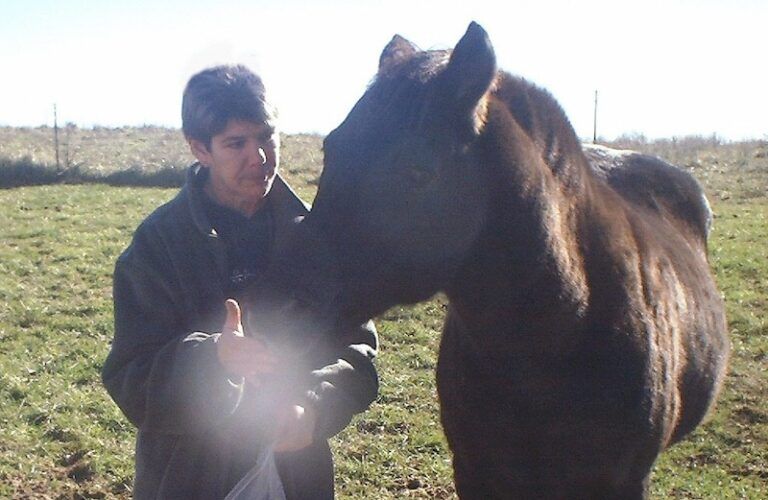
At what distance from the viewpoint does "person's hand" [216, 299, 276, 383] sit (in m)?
2.04

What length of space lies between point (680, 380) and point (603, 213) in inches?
32.9

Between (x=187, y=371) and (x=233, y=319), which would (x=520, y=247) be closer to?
(x=233, y=319)

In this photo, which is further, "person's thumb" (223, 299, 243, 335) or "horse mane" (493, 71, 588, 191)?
"horse mane" (493, 71, 588, 191)

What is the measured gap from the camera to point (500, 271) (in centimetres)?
220

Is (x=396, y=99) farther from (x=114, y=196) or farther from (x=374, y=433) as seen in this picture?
(x=114, y=196)

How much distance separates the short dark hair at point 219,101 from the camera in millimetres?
2338

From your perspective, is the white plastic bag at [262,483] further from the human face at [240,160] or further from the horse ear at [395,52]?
the horse ear at [395,52]

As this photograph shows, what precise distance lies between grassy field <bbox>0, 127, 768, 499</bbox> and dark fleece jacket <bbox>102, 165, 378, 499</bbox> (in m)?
1.94

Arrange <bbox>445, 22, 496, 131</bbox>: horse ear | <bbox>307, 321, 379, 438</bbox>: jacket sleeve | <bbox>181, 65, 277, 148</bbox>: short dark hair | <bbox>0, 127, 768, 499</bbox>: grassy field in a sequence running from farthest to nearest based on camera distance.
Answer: <bbox>0, 127, 768, 499</bbox>: grassy field < <bbox>307, 321, 379, 438</bbox>: jacket sleeve < <bbox>181, 65, 277, 148</bbox>: short dark hair < <bbox>445, 22, 496, 131</bbox>: horse ear

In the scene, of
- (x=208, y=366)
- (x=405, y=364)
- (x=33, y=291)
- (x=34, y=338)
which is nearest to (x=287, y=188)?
(x=208, y=366)

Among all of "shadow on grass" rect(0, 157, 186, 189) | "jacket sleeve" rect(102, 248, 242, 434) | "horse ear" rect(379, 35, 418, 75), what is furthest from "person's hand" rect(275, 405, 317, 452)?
"shadow on grass" rect(0, 157, 186, 189)

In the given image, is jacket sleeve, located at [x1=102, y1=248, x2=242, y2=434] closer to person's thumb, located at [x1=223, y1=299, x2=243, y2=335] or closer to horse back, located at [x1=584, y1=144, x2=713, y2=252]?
person's thumb, located at [x1=223, y1=299, x2=243, y2=335]

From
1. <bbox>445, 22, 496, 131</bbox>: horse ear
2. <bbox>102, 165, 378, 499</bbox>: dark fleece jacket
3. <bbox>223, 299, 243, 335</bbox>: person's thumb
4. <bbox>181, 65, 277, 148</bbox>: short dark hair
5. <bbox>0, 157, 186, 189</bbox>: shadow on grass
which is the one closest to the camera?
<bbox>445, 22, 496, 131</bbox>: horse ear

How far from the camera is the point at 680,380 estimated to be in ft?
9.69
